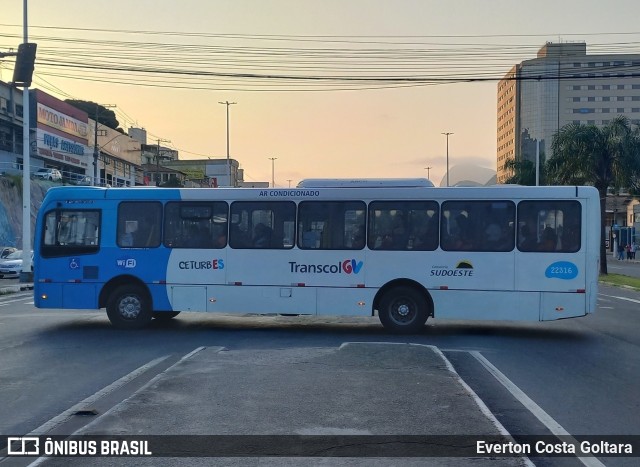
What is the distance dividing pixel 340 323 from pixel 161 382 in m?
8.17

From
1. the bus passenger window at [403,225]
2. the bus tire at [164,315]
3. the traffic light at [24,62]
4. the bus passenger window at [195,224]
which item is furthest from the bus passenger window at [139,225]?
the traffic light at [24,62]

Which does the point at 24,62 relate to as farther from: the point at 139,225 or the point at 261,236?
the point at 261,236

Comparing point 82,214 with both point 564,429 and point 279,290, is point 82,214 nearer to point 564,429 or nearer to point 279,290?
point 279,290

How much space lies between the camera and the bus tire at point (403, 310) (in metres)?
14.5

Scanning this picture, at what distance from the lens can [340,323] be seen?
54.9ft

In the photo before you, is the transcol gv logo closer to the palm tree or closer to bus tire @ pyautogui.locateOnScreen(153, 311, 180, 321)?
bus tire @ pyautogui.locateOnScreen(153, 311, 180, 321)

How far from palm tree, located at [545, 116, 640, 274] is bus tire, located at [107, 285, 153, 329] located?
27.3 meters

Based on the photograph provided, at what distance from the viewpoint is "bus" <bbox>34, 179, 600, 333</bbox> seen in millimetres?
14258

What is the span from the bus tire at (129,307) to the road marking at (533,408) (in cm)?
747

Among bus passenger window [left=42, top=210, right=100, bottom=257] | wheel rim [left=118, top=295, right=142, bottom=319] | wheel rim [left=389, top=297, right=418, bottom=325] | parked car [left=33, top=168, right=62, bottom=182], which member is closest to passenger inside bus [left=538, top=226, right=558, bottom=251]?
wheel rim [left=389, top=297, right=418, bottom=325]

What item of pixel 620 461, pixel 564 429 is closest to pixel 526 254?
pixel 564 429

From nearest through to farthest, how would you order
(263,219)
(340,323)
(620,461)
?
(620,461)
(263,219)
(340,323)

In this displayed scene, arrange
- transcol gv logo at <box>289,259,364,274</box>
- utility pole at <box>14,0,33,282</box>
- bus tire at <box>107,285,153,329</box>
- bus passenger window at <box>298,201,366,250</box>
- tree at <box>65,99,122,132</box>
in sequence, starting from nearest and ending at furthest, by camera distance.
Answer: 1. transcol gv logo at <box>289,259,364,274</box>
2. bus passenger window at <box>298,201,366,250</box>
3. bus tire at <box>107,285,153,329</box>
4. utility pole at <box>14,0,33,282</box>
5. tree at <box>65,99,122,132</box>

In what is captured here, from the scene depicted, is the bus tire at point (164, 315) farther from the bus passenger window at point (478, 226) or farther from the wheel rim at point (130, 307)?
the bus passenger window at point (478, 226)
